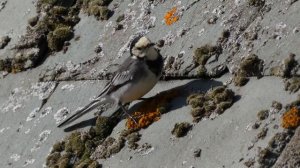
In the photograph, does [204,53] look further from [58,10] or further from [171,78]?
[58,10]

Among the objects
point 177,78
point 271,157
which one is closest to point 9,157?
point 177,78

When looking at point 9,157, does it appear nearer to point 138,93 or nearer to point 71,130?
point 71,130

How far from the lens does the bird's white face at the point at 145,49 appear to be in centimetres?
812

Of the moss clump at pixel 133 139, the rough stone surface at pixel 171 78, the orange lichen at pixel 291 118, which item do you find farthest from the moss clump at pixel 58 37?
the orange lichen at pixel 291 118

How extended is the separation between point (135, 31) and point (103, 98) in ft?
3.24

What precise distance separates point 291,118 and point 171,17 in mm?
2810

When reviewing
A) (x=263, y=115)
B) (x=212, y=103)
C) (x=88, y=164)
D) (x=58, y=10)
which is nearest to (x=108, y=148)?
(x=88, y=164)

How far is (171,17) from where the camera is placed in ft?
28.1

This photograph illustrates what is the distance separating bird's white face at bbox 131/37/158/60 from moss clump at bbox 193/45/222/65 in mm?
508

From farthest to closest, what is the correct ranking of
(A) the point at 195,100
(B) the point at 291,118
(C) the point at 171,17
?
(C) the point at 171,17 < (A) the point at 195,100 < (B) the point at 291,118

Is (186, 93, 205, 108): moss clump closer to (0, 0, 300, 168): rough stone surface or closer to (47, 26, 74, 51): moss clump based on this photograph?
(0, 0, 300, 168): rough stone surface

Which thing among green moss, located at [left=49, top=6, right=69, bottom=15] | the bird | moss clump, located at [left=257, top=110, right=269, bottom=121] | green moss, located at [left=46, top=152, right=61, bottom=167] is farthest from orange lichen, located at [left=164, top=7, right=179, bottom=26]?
moss clump, located at [left=257, top=110, right=269, bottom=121]

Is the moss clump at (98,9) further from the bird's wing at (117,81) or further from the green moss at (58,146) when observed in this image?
the green moss at (58,146)

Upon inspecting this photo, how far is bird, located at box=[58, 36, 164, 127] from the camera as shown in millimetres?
8086
